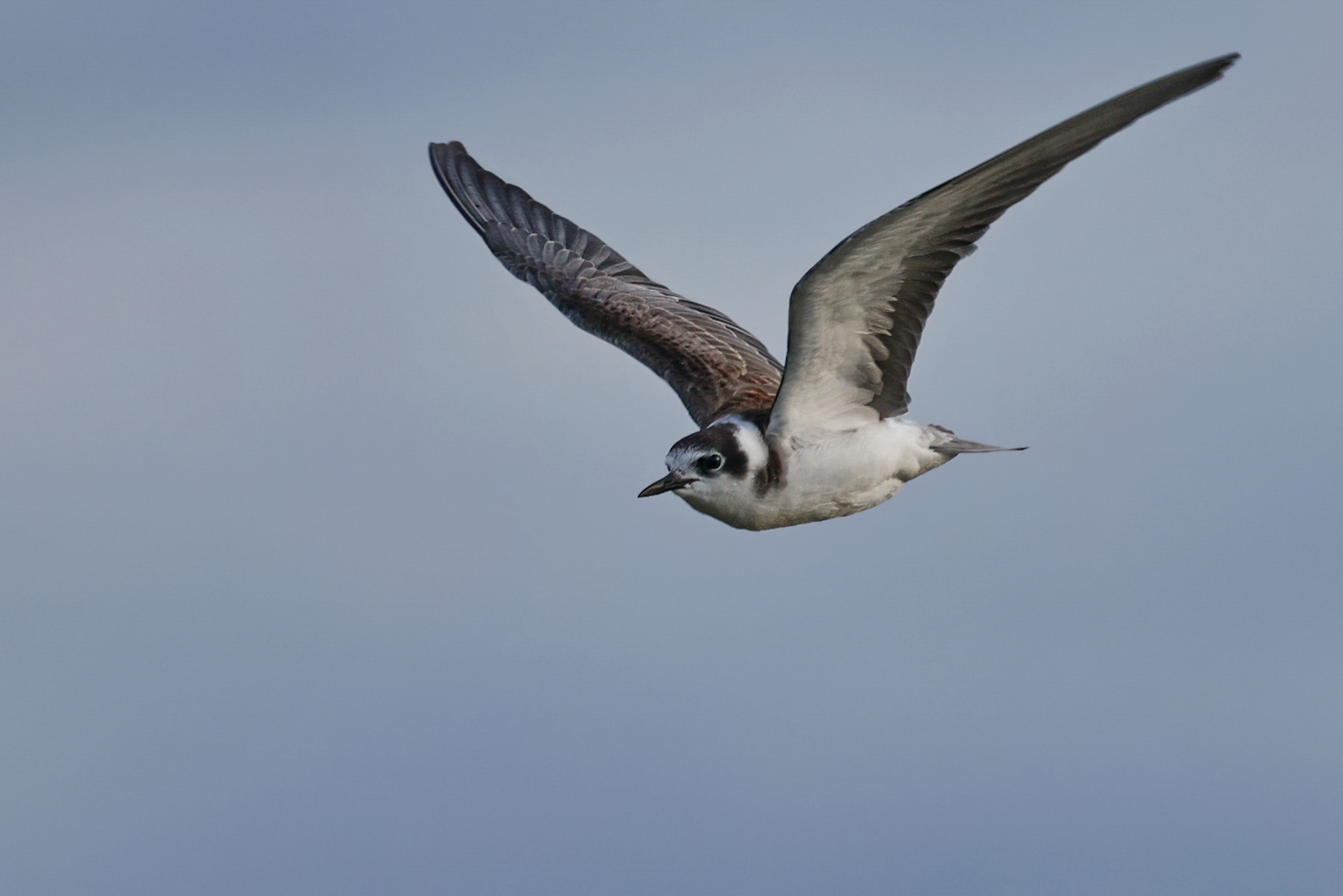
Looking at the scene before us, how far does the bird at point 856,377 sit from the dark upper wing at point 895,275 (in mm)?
10

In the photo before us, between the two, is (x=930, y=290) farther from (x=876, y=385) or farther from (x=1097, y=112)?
(x=1097, y=112)

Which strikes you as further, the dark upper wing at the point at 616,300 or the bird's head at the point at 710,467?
the dark upper wing at the point at 616,300

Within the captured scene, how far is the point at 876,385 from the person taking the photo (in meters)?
13.1

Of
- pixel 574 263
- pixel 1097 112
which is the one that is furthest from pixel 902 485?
pixel 574 263

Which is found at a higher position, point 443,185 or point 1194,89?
point 443,185

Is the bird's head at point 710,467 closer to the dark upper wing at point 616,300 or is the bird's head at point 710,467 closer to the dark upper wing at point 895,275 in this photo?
the dark upper wing at point 895,275

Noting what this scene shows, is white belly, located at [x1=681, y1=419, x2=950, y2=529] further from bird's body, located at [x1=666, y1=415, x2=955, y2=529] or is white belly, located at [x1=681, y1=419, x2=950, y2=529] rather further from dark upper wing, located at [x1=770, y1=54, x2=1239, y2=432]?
dark upper wing, located at [x1=770, y1=54, x2=1239, y2=432]

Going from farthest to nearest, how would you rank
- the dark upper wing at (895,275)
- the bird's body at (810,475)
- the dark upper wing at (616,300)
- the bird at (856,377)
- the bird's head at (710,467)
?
the dark upper wing at (616,300), the bird's body at (810,475), the bird's head at (710,467), the bird at (856,377), the dark upper wing at (895,275)

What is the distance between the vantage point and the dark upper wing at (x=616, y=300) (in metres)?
15.5

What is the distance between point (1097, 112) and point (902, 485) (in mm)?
3798

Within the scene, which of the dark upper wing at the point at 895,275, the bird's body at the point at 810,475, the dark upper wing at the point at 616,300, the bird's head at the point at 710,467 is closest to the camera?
the dark upper wing at the point at 895,275

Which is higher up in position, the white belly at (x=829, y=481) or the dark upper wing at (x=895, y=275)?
the dark upper wing at (x=895, y=275)

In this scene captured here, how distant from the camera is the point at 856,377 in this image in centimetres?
1304

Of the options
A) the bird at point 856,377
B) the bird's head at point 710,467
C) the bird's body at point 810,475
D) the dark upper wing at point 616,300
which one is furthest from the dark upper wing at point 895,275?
the dark upper wing at point 616,300
